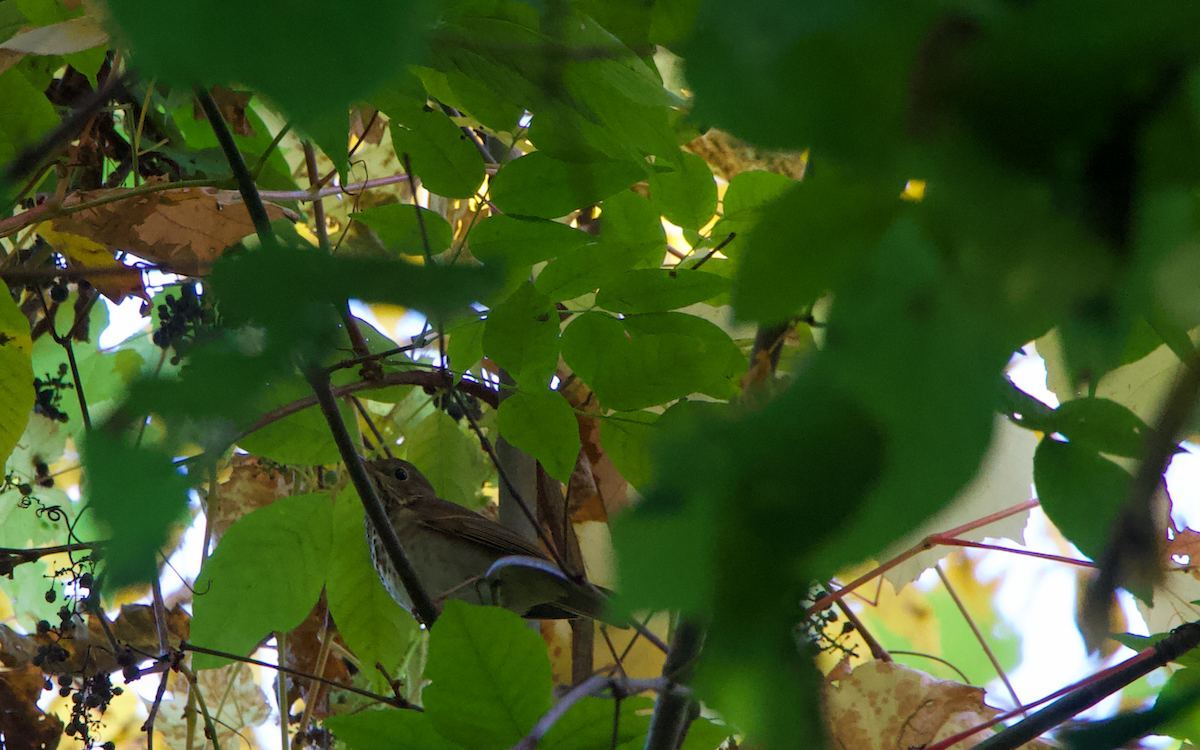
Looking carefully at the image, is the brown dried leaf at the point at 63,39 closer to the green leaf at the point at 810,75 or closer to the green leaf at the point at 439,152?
the green leaf at the point at 439,152

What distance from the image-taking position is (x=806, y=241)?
0.15m

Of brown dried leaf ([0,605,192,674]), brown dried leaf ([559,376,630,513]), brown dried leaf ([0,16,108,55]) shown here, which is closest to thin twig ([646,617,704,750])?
brown dried leaf ([0,16,108,55])

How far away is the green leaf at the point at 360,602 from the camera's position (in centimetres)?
71

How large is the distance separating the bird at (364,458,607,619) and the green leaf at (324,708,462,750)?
0.52 m

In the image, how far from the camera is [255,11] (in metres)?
0.12

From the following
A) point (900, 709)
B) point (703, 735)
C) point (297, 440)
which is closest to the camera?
point (703, 735)

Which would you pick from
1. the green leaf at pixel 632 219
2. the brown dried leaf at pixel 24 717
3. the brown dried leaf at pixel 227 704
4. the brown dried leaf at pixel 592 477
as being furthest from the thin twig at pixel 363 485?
the brown dried leaf at pixel 227 704

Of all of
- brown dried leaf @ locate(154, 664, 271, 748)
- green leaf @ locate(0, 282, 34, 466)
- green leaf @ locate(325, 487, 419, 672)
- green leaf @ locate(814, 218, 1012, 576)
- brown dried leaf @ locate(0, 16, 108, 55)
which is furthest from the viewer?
brown dried leaf @ locate(154, 664, 271, 748)

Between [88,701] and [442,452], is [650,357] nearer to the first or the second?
[442,452]

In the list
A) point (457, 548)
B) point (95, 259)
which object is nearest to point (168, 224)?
point (95, 259)

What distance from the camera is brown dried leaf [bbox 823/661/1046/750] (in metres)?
0.77

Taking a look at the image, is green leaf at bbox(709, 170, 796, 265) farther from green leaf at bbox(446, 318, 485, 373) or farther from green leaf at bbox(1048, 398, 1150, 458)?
green leaf at bbox(1048, 398, 1150, 458)

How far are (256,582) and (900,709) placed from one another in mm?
550

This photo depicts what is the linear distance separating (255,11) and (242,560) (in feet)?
1.79
